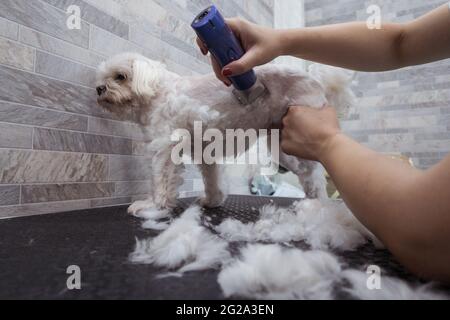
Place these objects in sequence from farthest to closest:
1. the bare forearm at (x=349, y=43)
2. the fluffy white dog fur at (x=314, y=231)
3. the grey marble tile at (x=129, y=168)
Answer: the grey marble tile at (x=129, y=168) < the bare forearm at (x=349, y=43) < the fluffy white dog fur at (x=314, y=231)

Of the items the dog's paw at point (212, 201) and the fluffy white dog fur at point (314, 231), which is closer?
the fluffy white dog fur at point (314, 231)

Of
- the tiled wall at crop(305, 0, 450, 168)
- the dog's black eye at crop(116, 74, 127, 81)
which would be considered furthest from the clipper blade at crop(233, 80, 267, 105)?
the tiled wall at crop(305, 0, 450, 168)

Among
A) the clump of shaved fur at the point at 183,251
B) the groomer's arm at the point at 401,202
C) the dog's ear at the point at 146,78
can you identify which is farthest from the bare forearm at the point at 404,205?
the dog's ear at the point at 146,78

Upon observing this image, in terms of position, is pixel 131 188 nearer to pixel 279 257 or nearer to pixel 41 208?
pixel 41 208

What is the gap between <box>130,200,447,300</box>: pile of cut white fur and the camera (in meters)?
0.38

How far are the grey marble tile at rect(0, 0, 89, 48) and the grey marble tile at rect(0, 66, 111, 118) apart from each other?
14cm

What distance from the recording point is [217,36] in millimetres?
654

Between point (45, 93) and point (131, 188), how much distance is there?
0.46m

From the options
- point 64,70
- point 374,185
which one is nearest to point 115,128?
point 64,70

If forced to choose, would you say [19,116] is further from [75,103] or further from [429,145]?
[429,145]

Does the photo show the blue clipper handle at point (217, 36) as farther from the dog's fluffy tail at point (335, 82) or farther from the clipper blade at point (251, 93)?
the dog's fluffy tail at point (335, 82)

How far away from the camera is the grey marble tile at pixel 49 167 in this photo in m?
0.86

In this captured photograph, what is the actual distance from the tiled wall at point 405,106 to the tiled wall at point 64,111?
214 cm

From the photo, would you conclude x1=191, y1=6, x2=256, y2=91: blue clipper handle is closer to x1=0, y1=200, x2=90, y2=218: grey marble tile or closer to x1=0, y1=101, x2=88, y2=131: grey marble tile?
x1=0, y1=101, x2=88, y2=131: grey marble tile
